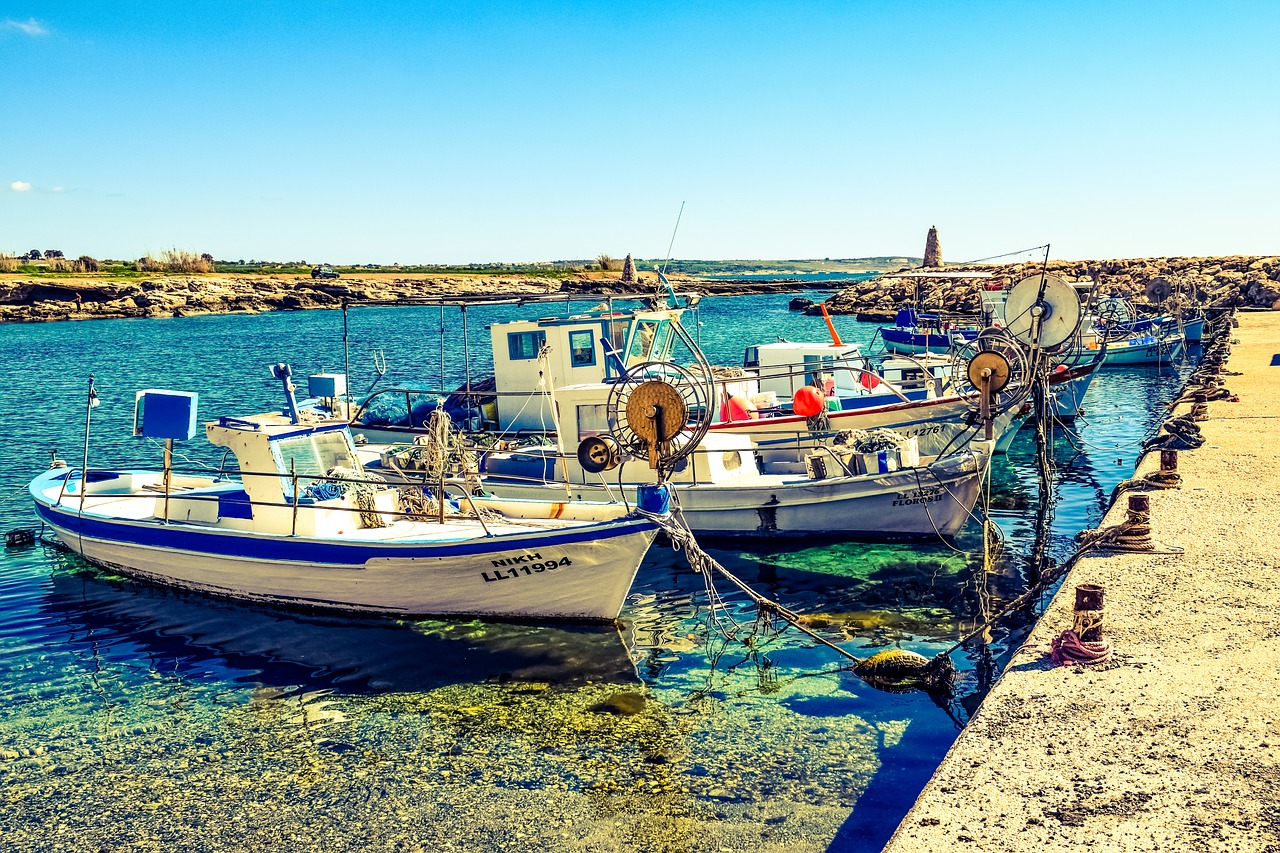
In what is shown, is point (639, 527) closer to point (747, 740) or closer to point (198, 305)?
point (747, 740)

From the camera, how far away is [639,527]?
12.3 metres

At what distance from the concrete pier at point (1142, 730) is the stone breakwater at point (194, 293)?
250 feet

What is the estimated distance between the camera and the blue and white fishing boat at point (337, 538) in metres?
12.8

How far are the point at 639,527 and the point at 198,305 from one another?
11268cm

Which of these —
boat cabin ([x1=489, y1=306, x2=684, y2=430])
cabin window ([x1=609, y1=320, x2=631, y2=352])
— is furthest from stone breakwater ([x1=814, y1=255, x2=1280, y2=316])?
→ cabin window ([x1=609, y1=320, x2=631, y2=352])

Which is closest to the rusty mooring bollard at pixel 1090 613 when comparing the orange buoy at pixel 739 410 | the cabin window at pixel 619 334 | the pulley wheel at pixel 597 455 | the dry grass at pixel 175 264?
the pulley wheel at pixel 597 455

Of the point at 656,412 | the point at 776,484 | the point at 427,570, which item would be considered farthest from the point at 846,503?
the point at 427,570

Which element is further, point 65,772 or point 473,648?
point 473,648

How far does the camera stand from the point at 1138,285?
7094 centimetres

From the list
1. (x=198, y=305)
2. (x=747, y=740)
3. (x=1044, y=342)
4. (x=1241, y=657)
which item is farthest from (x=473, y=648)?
(x=198, y=305)

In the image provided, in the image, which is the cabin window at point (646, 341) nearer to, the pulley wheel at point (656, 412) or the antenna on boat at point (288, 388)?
the antenna on boat at point (288, 388)

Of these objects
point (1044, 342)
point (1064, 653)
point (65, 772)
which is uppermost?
point (1044, 342)

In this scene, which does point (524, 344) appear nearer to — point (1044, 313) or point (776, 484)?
point (776, 484)

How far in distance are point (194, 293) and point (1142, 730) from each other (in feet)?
399
